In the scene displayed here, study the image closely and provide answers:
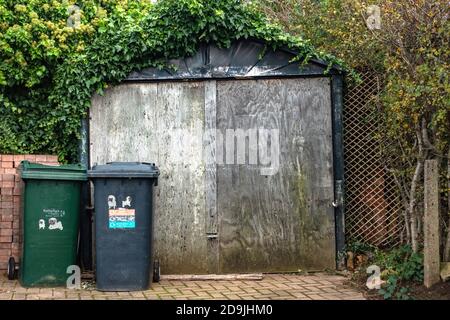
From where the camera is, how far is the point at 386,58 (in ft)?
20.7

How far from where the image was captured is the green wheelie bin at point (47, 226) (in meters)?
6.11

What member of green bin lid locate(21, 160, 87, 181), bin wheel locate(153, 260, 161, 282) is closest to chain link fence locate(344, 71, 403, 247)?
bin wheel locate(153, 260, 161, 282)

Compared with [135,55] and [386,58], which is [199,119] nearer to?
[135,55]

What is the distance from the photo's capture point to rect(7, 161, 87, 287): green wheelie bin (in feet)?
20.0

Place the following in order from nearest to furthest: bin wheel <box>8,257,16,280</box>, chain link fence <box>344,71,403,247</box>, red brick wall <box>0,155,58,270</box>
Answer: 1. bin wheel <box>8,257,16,280</box>
2. red brick wall <box>0,155,58,270</box>
3. chain link fence <box>344,71,403,247</box>

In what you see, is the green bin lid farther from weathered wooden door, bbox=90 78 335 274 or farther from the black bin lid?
weathered wooden door, bbox=90 78 335 274

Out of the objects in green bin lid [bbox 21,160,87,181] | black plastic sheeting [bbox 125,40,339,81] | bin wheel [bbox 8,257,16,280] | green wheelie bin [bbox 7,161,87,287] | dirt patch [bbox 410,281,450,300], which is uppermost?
black plastic sheeting [bbox 125,40,339,81]

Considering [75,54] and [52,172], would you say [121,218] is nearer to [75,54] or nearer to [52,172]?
[52,172]

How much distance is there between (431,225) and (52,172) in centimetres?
422

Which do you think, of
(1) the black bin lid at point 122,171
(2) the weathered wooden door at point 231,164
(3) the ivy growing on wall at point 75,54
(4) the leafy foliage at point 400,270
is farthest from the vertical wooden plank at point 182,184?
(4) the leafy foliage at point 400,270

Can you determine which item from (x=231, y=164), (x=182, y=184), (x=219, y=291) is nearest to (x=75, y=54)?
(x=182, y=184)

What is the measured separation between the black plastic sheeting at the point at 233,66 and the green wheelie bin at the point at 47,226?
171 cm

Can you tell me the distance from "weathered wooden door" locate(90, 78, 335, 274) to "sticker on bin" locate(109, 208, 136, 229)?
→ 927mm

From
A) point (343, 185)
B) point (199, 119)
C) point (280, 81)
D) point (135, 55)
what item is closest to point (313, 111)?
point (280, 81)
